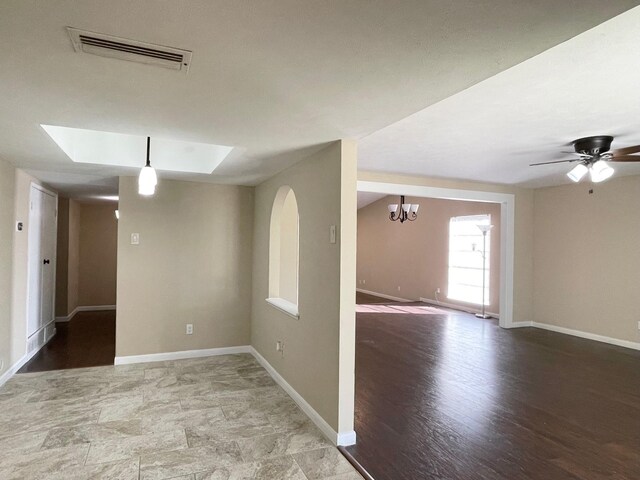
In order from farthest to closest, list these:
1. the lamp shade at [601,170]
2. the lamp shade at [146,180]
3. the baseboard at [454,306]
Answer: the baseboard at [454,306]
the lamp shade at [601,170]
the lamp shade at [146,180]

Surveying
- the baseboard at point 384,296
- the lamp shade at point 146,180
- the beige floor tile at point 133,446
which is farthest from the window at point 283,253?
the baseboard at point 384,296

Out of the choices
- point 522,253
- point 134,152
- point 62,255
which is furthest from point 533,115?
point 62,255

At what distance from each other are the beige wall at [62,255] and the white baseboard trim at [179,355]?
3028 mm

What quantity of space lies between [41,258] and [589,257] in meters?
7.70

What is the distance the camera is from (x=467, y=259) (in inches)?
318

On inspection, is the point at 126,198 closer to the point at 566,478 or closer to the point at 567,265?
the point at 566,478

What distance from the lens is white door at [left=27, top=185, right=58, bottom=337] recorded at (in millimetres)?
4461

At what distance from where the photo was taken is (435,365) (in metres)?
4.36

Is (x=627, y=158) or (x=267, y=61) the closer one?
(x=267, y=61)

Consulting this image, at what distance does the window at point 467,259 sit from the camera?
775cm

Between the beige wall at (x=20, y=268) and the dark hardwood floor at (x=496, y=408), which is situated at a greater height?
the beige wall at (x=20, y=268)

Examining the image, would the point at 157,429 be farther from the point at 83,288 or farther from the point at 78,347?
the point at 83,288

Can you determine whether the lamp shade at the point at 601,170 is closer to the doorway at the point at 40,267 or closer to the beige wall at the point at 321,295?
the beige wall at the point at 321,295

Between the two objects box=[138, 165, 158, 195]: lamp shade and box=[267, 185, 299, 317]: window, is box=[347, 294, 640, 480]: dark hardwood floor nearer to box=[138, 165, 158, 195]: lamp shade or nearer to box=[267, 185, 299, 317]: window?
box=[267, 185, 299, 317]: window
